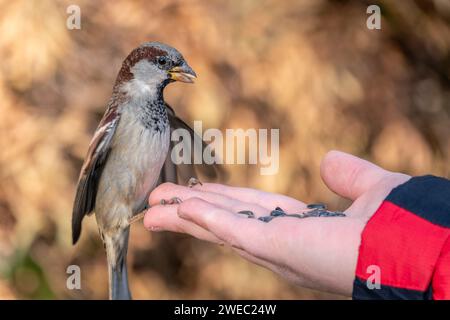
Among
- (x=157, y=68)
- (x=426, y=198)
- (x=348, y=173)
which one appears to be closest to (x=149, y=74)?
(x=157, y=68)

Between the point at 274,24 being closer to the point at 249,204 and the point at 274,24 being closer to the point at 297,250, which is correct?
the point at 249,204

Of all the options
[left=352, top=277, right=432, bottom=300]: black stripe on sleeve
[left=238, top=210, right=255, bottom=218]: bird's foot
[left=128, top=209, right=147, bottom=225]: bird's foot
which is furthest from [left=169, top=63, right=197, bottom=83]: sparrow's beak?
[left=352, top=277, right=432, bottom=300]: black stripe on sleeve

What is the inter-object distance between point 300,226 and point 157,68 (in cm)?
93

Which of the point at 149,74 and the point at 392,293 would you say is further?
the point at 149,74

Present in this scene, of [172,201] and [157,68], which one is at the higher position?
[157,68]

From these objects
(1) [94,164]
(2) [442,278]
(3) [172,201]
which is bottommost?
(2) [442,278]

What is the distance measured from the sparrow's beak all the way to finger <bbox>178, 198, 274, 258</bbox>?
630 mm

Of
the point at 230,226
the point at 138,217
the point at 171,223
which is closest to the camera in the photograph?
the point at 230,226

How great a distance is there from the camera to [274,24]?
12.4 ft

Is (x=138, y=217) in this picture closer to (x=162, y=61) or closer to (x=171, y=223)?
(x=171, y=223)

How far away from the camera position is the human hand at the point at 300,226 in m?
2.10

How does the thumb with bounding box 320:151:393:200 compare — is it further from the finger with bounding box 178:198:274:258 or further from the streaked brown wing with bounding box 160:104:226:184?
the streaked brown wing with bounding box 160:104:226:184

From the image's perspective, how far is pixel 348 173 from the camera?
246cm

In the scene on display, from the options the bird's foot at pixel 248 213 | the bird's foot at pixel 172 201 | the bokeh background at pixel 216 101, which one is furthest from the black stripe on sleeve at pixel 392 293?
the bokeh background at pixel 216 101
